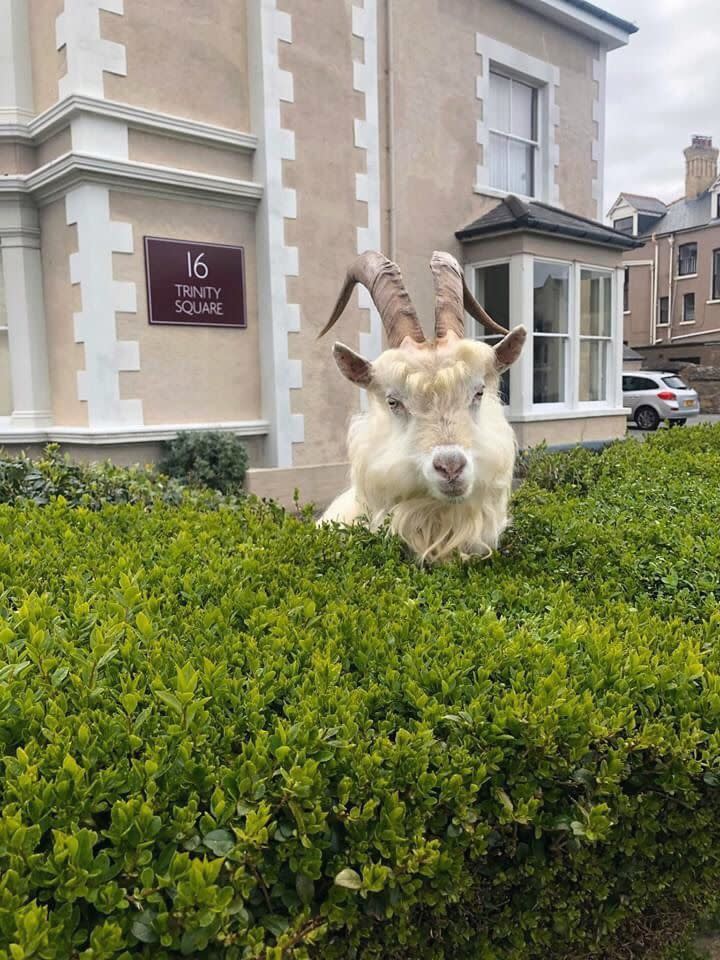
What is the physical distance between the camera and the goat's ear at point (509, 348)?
3596mm

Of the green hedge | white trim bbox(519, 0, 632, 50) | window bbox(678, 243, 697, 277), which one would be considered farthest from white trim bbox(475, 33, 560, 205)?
window bbox(678, 243, 697, 277)

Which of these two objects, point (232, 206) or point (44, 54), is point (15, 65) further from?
point (232, 206)

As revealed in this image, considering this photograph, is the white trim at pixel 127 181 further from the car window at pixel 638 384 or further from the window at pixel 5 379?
the car window at pixel 638 384

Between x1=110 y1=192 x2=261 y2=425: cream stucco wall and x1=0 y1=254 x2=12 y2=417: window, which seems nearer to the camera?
x1=110 y1=192 x2=261 y2=425: cream stucco wall

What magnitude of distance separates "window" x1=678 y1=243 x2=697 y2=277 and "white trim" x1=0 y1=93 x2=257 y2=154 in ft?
129

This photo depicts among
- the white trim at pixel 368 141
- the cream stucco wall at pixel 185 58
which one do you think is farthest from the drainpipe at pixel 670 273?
the cream stucco wall at pixel 185 58

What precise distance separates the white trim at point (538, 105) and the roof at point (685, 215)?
3241 centimetres

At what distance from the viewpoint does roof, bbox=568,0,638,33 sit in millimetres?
13047

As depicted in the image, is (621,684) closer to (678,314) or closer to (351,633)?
(351,633)

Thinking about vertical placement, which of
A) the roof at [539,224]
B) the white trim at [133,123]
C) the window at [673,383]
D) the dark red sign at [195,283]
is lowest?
the window at [673,383]

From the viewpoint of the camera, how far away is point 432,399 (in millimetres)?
3285

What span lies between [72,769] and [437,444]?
6.84 ft

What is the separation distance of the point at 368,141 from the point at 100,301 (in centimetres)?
468

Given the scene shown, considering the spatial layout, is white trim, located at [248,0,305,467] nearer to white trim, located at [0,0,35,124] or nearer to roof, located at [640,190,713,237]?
white trim, located at [0,0,35,124]
